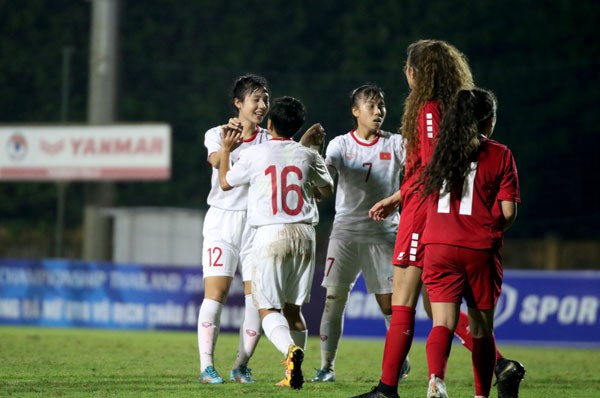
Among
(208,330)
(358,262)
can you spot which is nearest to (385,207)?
(358,262)

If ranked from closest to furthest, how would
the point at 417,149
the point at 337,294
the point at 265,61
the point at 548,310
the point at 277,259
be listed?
the point at 417,149, the point at 277,259, the point at 337,294, the point at 548,310, the point at 265,61

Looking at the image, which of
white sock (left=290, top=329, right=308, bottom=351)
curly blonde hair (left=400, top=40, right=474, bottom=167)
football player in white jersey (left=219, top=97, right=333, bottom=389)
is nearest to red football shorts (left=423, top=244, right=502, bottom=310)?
curly blonde hair (left=400, top=40, right=474, bottom=167)

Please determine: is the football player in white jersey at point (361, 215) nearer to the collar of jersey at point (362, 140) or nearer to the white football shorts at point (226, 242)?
the collar of jersey at point (362, 140)

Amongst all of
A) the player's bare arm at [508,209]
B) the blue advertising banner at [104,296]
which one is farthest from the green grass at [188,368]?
the blue advertising banner at [104,296]

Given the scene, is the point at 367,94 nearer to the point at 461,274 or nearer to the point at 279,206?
the point at 279,206

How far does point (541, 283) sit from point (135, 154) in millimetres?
8188

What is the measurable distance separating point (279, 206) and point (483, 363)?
1772mm

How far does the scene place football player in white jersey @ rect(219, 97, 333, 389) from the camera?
300 inches

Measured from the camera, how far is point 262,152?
303 inches

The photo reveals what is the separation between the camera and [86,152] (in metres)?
20.5

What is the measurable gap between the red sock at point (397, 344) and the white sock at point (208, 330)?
1754mm

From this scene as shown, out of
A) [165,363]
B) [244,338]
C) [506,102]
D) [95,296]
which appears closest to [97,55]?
[95,296]

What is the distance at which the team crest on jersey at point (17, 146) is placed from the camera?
827 inches

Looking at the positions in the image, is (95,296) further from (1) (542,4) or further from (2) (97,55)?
(1) (542,4)
